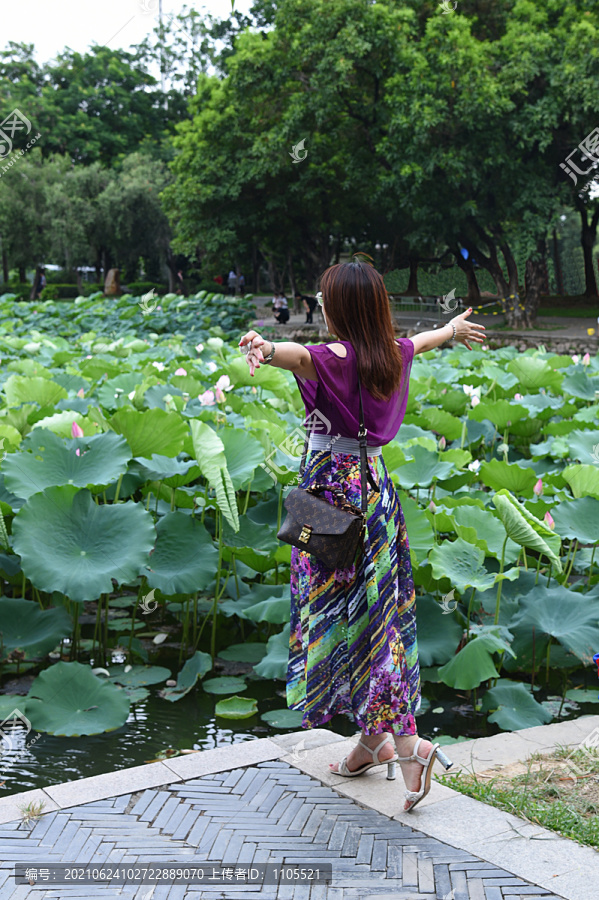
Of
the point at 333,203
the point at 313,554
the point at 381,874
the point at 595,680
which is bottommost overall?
the point at 595,680

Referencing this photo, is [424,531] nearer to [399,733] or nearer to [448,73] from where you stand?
[399,733]

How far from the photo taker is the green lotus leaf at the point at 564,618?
9.91ft

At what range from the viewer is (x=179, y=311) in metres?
15.1

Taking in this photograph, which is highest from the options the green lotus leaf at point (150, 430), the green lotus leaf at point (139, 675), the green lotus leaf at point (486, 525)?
the green lotus leaf at point (150, 430)

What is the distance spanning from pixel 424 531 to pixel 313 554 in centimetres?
134

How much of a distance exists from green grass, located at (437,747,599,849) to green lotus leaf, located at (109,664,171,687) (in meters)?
1.43

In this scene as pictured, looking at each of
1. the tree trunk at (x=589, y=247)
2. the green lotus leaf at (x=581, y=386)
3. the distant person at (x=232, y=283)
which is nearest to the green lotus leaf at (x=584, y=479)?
the green lotus leaf at (x=581, y=386)

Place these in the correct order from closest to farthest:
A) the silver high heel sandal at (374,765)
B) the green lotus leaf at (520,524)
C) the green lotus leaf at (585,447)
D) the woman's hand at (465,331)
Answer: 1. the silver high heel sandal at (374,765)
2. the woman's hand at (465,331)
3. the green lotus leaf at (520,524)
4. the green lotus leaf at (585,447)

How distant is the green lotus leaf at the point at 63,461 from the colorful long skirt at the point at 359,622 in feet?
4.33

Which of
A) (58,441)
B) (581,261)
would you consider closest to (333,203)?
(581,261)

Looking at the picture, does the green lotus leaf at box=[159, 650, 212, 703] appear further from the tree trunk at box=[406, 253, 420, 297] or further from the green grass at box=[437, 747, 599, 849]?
the tree trunk at box=[406, 253, 420, 297]

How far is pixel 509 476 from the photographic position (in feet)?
12.5

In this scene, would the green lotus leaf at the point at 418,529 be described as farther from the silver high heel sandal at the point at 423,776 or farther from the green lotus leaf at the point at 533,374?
the green lotus leaf at the point at 533,374

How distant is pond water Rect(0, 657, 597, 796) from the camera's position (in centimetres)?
283
